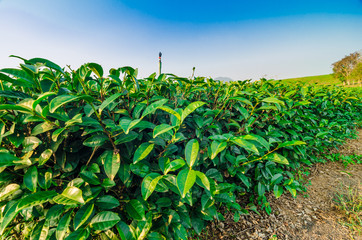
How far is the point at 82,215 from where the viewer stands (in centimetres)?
79

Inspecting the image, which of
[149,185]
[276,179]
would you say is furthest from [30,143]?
[276,179]

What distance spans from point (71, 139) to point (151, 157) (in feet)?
1.75

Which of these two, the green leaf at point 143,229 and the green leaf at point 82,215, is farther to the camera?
the green leaf at point 143,229

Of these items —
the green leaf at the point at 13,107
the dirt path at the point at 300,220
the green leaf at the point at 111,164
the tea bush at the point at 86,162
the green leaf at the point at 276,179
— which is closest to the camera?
the green leaf at the point at 13,107

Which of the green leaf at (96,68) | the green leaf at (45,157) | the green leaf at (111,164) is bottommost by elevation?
the green leaf at (111,164)

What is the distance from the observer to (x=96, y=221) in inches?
32.0

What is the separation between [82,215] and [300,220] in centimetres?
248

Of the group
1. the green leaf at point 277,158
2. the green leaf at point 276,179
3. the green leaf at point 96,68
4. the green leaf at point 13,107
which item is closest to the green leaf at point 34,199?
the green leaf at point 13,107

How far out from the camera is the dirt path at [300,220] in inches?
70.2

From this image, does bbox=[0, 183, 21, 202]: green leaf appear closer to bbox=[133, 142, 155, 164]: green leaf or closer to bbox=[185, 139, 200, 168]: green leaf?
bbox=[133, 142, 155, 164]: green leaf

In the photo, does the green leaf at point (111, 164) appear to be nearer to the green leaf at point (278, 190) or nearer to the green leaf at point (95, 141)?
the green leaf at point (95, 141)

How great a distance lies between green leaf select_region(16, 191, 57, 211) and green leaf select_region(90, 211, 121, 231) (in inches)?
9.5

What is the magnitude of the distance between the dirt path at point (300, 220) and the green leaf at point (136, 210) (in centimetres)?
110

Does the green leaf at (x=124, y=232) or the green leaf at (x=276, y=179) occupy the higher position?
the green leaf at (x=124, y=232)
